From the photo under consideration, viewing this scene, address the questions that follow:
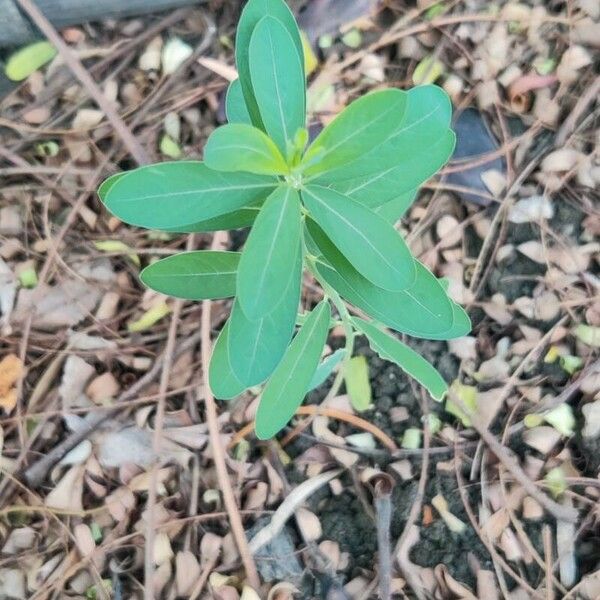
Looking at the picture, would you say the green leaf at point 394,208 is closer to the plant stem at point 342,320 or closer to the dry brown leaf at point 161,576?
the plant stem at point 342,320

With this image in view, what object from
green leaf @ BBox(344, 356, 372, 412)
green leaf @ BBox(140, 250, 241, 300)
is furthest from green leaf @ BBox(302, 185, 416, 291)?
green leaf @ BBox(344, 356, 372, 412)

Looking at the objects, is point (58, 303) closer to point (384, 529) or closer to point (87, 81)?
point (87, 81)

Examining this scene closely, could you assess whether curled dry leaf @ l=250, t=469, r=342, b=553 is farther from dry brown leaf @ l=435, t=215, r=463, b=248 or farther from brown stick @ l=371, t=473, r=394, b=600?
dry brown leaf @ l=435, t=215, r=463, b=248

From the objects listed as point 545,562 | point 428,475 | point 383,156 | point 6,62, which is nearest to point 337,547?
point 428,475

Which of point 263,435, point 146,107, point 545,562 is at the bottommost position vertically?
point 545,562

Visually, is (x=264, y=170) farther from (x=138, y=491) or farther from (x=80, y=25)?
(x=80, y=25)

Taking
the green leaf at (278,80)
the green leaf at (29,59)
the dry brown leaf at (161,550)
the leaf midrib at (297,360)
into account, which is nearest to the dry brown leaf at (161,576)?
the dry brown leaf at (161,550)
